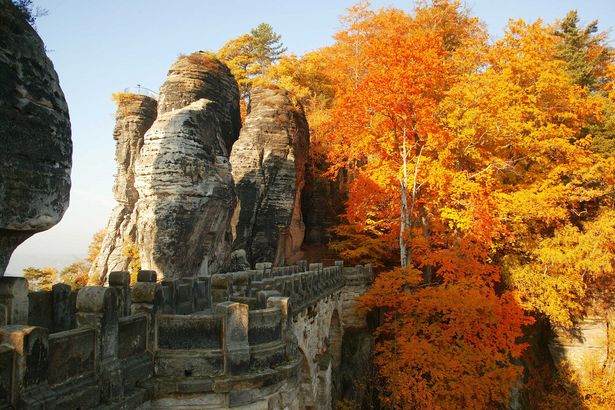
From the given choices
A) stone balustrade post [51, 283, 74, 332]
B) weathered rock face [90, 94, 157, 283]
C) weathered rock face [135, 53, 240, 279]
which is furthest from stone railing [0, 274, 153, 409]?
weathered rock face [90, 94, 157, 283]

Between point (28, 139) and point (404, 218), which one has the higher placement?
point (28, 139)

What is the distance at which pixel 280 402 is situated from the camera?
7.02 m

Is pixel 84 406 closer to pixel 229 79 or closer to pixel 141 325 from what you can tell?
pixel 141 325

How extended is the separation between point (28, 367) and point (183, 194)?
1254 centimetres

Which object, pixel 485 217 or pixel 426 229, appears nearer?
pixel 485 217

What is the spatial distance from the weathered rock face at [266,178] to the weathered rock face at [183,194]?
201 inches

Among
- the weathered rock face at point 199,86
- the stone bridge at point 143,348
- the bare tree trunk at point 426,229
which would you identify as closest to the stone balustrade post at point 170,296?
the stone bridge at point 143,348

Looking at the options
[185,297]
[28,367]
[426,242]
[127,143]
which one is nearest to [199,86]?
[127,143]

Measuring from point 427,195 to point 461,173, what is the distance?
245 cm

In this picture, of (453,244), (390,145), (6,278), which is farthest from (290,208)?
(6,278)

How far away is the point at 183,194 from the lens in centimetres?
1644

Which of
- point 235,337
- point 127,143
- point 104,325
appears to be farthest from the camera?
point 127,143

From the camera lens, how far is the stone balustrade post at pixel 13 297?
523 centimetres

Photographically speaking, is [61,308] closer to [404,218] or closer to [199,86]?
[404,218]
